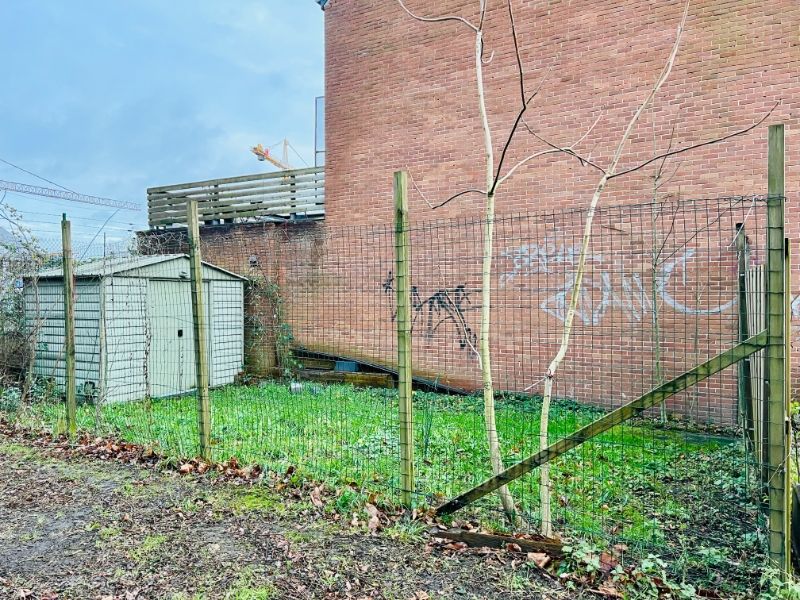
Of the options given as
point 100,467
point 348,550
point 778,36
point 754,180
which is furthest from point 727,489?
point 778,36

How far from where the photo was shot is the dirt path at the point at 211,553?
8.86 feet

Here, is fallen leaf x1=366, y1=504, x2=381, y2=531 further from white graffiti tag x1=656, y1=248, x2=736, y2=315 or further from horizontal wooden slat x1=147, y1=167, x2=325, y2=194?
horizontal wooden slat x1=147, y1=167, x2=325, y2=194

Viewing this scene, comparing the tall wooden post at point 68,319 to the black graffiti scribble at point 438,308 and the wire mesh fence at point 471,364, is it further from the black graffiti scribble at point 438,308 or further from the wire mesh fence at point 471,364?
the black graffiti scribble at point 438,308

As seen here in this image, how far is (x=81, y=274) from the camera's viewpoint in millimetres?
7336

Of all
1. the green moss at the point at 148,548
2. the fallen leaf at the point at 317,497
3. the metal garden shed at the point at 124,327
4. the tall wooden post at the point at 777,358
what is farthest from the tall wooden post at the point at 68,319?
the tall wooden post at the point at 777,358

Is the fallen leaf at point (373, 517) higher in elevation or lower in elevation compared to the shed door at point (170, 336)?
lower

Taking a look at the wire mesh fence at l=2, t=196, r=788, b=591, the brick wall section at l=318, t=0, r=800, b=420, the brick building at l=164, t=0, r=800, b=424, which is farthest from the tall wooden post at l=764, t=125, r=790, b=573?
the brick wall section at l=318, t=0, r=800, b=420

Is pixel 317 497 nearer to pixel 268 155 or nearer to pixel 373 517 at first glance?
pixel 373 517

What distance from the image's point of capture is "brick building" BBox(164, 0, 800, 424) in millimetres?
6777

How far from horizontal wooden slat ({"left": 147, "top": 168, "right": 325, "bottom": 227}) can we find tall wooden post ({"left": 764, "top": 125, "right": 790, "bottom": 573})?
8727 millimetres

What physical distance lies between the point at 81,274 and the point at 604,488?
7213mm

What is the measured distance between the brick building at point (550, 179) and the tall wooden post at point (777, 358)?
3.08 meters

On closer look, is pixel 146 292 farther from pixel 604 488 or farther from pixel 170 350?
pixel 604 488

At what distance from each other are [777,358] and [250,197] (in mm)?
10222
